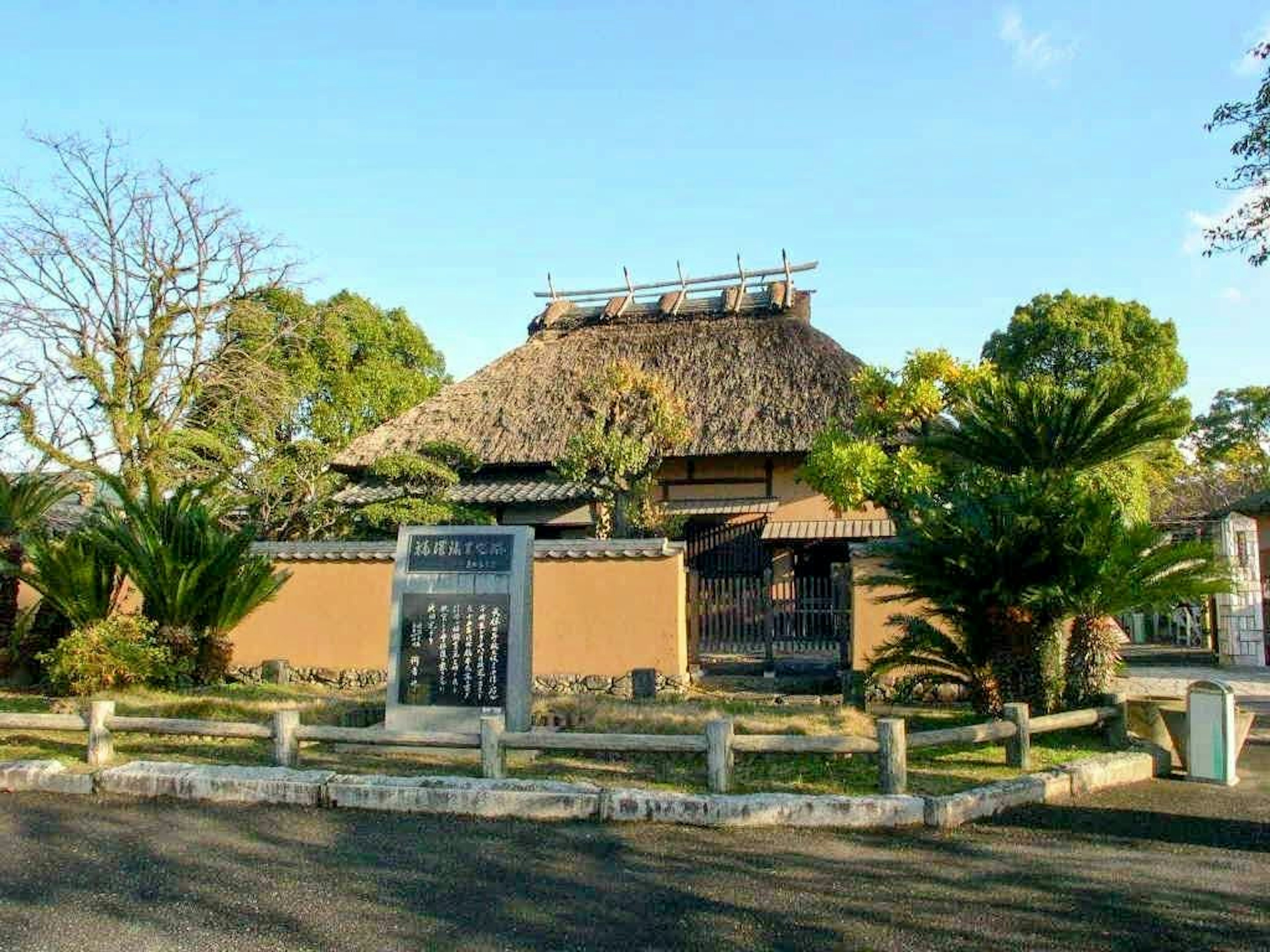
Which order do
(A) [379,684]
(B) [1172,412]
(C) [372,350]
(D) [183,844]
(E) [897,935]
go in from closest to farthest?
1. (E) [897,935]
2. (D) [183,844]
3. (B) [1172,412]
4. (A) [379,684]
5. (C) [372,350]

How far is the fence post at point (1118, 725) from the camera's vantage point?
814 cm

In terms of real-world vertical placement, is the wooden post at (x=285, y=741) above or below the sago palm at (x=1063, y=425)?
below

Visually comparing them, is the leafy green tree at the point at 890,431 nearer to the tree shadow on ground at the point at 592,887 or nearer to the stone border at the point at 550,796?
the stone border at the point at 550,796

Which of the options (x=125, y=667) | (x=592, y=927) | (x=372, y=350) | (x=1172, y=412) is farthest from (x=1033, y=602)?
(x=372, y=350)

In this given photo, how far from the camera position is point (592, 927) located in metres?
4.47

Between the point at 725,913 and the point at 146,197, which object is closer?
the point at 725,913

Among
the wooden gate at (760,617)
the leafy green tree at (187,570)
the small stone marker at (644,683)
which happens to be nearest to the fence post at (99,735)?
the leafy green tree at (187,570)

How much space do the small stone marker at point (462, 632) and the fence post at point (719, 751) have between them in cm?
247

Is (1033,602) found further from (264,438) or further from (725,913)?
(264,438)

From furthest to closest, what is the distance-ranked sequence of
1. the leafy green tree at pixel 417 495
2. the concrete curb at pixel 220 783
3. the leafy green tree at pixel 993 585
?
the leafy green tree at pixel 417 495 → the leafy green tree at pixel 993 585 → the concrete curb at pixel 220 783

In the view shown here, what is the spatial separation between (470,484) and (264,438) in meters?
4.54

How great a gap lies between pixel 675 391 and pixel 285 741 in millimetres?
14811

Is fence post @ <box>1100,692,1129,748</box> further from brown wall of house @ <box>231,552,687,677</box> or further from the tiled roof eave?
the tiled roof eave

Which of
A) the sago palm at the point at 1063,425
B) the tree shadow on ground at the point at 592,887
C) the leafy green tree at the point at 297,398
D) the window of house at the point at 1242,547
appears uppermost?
the leafy green tree at the point at 297,398
